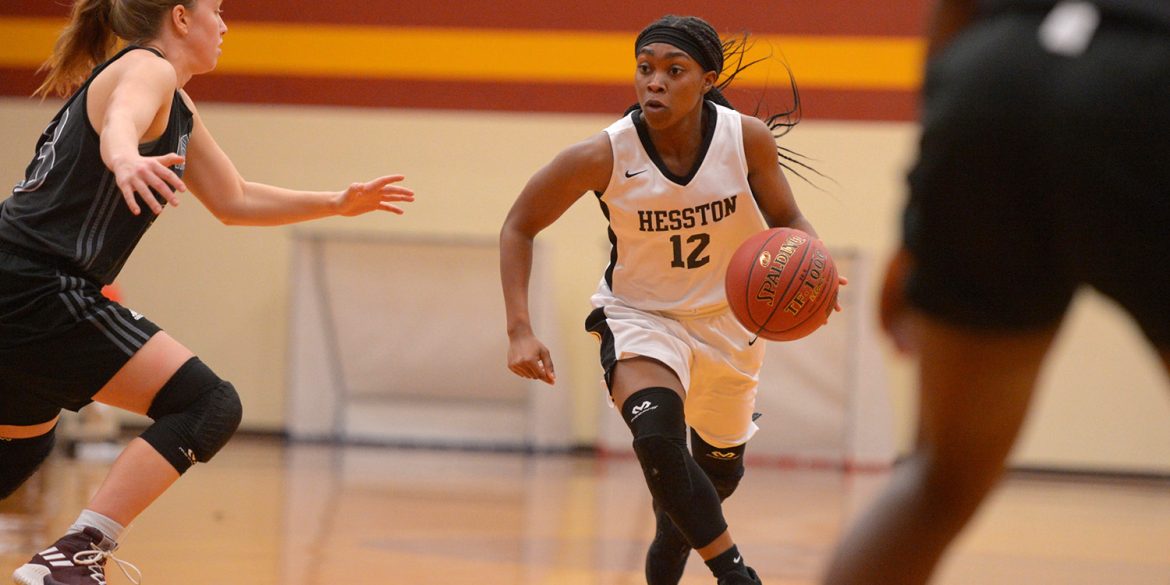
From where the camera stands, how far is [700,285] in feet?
13.2

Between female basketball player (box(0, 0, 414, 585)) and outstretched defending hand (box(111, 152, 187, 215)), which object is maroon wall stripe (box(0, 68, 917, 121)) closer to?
female basketball player (box(0, 0, 414, 585))

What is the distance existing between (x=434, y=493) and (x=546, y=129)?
3.65 meters

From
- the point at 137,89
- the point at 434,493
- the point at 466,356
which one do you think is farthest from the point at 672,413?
the point at 466,356

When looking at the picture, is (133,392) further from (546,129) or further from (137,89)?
(546,129)

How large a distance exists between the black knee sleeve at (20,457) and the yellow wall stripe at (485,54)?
666cm

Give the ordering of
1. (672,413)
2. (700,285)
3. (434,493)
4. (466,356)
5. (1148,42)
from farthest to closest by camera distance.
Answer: (466,356) < (434,493) < (700,285) < (672,413) < (1148,42)

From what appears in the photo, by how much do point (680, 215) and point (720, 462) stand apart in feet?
2.60

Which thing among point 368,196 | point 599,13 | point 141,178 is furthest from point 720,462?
point 599,13

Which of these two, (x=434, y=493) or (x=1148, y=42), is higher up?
(x=1148, y=42)

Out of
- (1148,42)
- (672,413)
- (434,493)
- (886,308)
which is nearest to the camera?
(1148,42)

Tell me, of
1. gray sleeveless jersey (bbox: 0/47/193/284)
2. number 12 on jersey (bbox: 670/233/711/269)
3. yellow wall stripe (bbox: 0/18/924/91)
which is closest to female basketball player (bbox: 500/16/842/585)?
number 12 on jersey (bbox: 670/233/711/269)

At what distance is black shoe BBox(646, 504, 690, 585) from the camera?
3.95 metres

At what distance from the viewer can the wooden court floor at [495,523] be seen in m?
4.63

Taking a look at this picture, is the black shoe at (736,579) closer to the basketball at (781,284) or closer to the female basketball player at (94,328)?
the basketball at (781,284)
